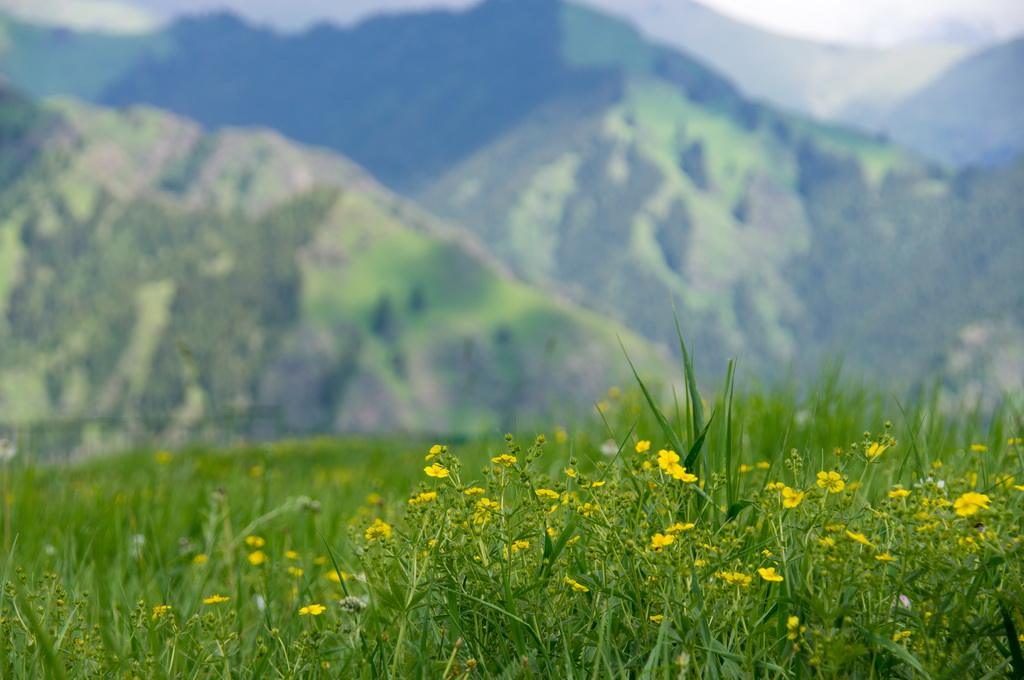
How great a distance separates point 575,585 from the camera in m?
2.61

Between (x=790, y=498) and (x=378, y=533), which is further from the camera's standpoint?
(x=378, y=533)

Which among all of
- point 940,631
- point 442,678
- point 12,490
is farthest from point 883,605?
point 12,490

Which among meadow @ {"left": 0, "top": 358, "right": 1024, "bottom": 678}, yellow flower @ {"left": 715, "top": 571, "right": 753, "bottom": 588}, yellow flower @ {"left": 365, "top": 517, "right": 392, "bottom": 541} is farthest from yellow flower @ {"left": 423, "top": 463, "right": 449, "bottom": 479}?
yellow flower @ {"left": 715, "top": 571, "right": 753, "bottom": 588}

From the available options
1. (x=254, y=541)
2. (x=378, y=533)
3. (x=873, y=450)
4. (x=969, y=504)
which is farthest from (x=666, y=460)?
(x=254, y=541)

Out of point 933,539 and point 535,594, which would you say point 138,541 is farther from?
point 933,539

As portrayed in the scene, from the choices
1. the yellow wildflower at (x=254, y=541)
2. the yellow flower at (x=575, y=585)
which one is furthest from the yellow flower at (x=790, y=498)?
the yellow wildflower at (x=254, y=541)

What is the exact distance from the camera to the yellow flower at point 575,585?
2.60 m

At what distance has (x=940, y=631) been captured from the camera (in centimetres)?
249

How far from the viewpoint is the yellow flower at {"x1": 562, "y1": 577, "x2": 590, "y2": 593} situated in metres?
2.60

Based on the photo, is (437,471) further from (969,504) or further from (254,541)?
(254,541)

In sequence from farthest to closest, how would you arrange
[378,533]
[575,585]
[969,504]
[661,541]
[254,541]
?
[254,541] → [378,533] → [575,585] → [661,541] → [969,504]

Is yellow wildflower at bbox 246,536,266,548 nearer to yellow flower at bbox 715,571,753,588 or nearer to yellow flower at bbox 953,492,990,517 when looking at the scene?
yellow flower at bbox 715,571,753,588

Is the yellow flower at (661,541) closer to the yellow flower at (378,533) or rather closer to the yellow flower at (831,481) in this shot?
the yellow flower at (831,481)

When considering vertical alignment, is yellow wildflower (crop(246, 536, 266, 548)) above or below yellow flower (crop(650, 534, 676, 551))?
below
